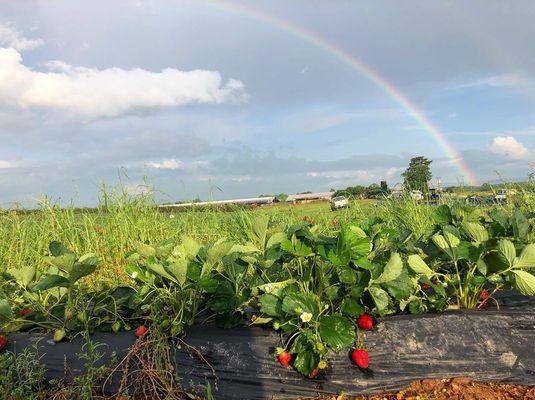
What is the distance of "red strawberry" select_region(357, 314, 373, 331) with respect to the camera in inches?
80.7

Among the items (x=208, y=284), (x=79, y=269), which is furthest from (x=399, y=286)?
(x=79, y=269)

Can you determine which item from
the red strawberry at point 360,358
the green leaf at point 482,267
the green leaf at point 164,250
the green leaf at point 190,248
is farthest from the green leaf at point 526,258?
the green leaf at point 164,250

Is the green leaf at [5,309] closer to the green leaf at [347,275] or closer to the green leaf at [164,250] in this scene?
the green leaf at [164,250]

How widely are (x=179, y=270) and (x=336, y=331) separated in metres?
0.79

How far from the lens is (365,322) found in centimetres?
205

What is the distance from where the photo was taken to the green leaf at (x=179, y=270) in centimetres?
204

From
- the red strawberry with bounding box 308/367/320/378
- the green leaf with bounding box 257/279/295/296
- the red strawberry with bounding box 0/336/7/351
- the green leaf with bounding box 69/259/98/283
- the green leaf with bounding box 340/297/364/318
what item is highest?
the green leaf with bounding box 69/259/98/283

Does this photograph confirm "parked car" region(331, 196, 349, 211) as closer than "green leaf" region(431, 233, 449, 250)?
No

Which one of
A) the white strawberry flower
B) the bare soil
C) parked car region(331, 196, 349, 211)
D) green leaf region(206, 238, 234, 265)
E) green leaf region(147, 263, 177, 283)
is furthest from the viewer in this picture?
parked car region(331, 196, 349, 211)

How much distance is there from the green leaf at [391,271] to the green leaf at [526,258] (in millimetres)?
653

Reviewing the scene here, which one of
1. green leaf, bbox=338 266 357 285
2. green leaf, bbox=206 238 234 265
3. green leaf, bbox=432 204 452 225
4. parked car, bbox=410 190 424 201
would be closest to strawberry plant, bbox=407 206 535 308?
green leaf, bbox=432 204 452 225

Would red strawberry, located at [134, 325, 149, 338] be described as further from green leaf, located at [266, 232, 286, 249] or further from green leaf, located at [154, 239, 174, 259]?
green leaf, located at [266, 232, 286, 249]

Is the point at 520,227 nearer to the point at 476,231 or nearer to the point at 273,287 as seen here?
the point at 476,231

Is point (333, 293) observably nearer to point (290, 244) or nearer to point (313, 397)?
point (290, 244)
